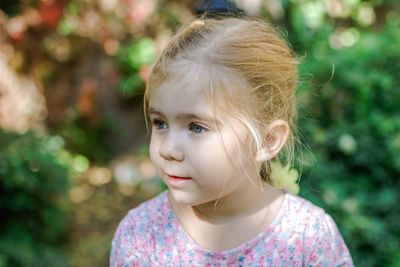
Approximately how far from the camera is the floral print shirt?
1.96 metres

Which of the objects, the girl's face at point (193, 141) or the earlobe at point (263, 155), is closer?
the girl's face at point (193, 141)

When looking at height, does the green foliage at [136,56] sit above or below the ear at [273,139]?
below

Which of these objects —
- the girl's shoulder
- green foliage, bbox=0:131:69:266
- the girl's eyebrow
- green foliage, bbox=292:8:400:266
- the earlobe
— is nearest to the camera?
the girl's eyebrow

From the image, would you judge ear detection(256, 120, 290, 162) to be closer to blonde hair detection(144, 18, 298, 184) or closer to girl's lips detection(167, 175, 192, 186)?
blonde hair detection(144, 18, 298, 184)

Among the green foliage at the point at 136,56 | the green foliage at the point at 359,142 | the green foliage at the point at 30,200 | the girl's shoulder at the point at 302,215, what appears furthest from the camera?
the green foliage at the point at 136,56

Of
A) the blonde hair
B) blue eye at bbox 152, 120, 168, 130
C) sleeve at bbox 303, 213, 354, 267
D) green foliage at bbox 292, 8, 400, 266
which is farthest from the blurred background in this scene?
sleeve at bbox 303, 213, 354, 267

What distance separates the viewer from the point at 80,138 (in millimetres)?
5582

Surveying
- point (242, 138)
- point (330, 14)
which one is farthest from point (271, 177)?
point (330, 14)

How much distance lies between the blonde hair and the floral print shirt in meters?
0.29

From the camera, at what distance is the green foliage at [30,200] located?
368 centimetres

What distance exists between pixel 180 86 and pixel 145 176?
372cm

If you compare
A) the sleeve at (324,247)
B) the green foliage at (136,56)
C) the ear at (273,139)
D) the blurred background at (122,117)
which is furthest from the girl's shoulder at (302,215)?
the green foliage at (136,56)

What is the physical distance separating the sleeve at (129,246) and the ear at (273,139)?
430mm

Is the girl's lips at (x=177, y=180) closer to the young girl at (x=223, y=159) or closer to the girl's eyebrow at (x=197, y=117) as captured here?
the young girl at (x=223, y=159)
